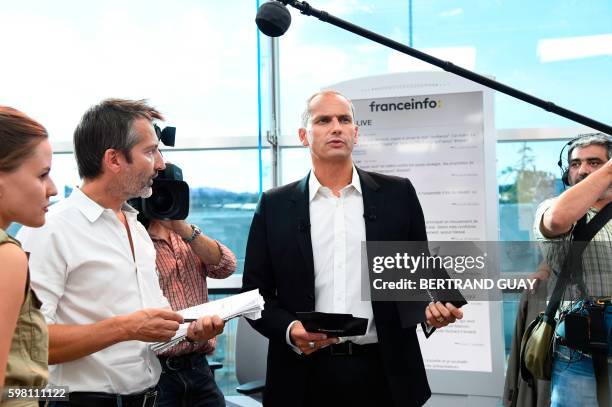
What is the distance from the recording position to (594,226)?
72.2 inches

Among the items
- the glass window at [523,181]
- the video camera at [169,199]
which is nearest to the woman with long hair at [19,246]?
the video camera at [169,199]

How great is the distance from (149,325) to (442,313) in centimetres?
88

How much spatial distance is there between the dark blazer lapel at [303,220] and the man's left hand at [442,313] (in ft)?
1.34

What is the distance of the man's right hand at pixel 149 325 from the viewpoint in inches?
53.3

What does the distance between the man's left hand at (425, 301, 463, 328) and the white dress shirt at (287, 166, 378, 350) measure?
224mm

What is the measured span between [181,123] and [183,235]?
1909 mm

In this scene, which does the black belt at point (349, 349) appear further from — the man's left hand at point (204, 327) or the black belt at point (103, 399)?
the black belt at point (103, 399)

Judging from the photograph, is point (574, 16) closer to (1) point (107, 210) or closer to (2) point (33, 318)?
(1) point (107, 210)

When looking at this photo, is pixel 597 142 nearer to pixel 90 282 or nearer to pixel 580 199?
pixel 580 199

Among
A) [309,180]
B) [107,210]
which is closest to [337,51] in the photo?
[309,180]

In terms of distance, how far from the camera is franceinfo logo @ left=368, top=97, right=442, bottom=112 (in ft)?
10.3

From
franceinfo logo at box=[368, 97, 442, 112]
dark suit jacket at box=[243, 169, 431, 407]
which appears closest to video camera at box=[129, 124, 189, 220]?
dark suit jacket at box=[243, 169, 431, 407]

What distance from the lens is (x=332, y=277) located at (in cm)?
189

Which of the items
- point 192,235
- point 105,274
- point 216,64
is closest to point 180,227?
point 192,235
